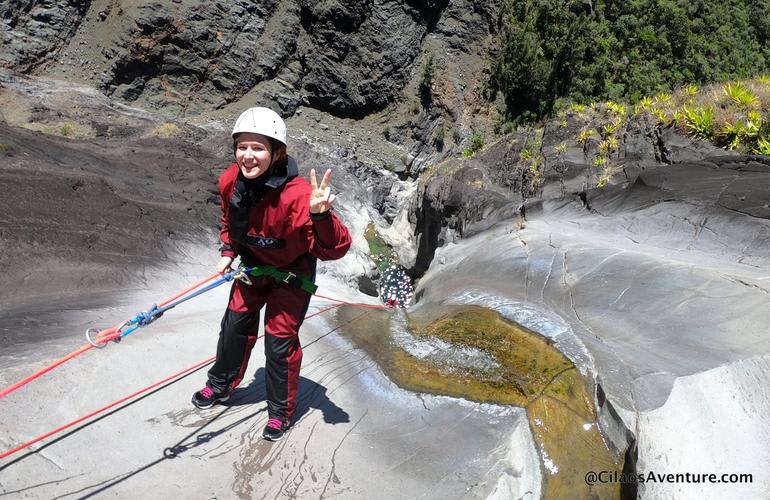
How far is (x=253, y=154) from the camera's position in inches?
115

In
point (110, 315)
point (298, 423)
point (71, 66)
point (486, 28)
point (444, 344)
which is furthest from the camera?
point (486, 28)

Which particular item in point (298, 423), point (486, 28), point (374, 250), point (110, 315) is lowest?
point (374, 250)

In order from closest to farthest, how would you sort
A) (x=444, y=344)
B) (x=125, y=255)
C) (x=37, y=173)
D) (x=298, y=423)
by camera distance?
1. (x=298, y=423)
2. (x=444, y=344)
3. (x=125, y=255)
4. (x=37, y=173)

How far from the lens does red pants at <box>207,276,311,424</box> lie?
10.6 feet

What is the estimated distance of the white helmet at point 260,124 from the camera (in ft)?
9.43

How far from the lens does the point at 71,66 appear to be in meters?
19.0

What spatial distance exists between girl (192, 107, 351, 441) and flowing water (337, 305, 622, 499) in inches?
54.2

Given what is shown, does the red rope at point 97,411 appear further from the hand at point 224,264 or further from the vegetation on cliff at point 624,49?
the vegetation on cliff at point 624,49

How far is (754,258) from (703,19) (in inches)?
770

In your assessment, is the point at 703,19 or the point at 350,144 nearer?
the point at 703,19

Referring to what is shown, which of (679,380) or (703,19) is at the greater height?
(703,19)

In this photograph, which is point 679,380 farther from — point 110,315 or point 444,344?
point 110,315

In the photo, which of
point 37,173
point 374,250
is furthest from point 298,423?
point 374,250

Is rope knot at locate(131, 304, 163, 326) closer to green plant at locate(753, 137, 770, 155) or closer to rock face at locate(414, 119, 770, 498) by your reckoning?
rock face at locate(414, 119, 770, 498)
